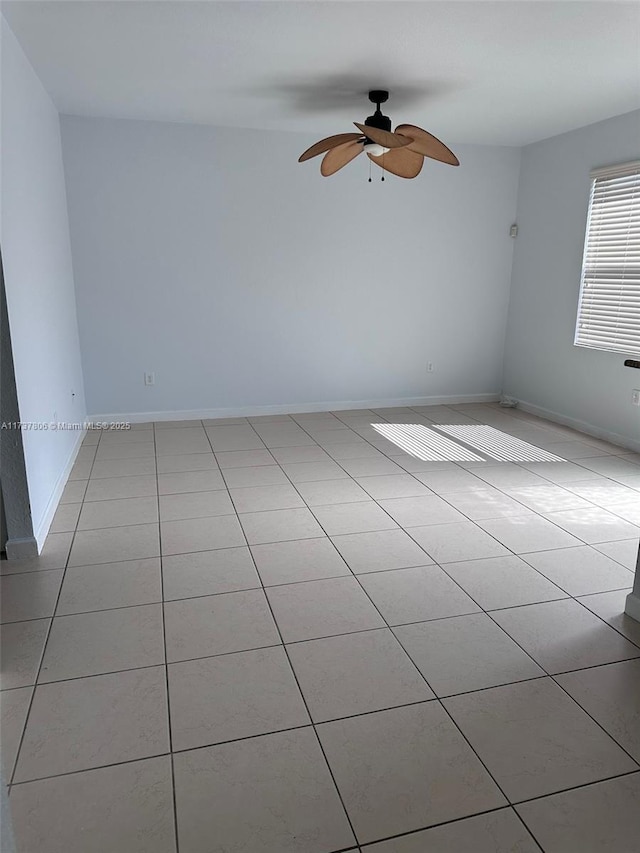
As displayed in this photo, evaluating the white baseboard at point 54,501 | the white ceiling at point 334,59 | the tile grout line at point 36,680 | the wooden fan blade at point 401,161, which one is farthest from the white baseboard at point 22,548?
the wooden fan blade at point 401,161

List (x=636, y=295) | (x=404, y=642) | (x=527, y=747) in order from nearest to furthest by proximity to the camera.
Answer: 1. (x=527, y=747)
2. (x=404, y=642)
3. (x=636, y=295)

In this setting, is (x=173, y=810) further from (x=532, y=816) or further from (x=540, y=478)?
(x=540, y=478)

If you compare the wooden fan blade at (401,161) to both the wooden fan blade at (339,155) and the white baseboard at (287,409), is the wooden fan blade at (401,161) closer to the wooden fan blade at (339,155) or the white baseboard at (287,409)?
the wooden fan blade at (339,155)

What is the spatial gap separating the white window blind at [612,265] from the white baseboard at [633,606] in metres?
2.74

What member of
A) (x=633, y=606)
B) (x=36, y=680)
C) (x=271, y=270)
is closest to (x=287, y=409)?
(x=271, y=270)

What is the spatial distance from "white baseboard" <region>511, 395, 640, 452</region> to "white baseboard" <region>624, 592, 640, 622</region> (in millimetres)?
2559

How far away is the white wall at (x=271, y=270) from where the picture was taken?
489 cm

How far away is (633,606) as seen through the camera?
93.0 inches

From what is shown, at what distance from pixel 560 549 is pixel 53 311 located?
3396mm

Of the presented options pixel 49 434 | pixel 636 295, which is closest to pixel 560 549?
pixel 636 295

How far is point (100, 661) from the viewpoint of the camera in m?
2.09

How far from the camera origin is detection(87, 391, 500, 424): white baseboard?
527 centimetres

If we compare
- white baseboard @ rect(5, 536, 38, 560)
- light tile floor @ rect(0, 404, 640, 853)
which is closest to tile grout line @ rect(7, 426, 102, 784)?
light tile floor @ rect(0, 404, 640, 853)

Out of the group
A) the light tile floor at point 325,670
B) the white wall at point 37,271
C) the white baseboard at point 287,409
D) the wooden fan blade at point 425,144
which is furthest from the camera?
the white baseboard at point 287,409
